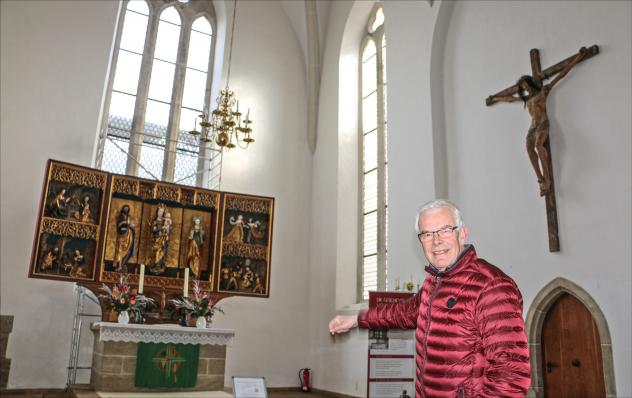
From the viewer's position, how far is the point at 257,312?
40.7 ft

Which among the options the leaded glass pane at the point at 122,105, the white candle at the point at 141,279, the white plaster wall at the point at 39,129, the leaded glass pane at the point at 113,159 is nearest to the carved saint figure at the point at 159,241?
the white candle at the point at 141,279

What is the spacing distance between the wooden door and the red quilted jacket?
5.27 metres

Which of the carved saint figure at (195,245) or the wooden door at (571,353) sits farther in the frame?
the carved saint figure at (195,245)

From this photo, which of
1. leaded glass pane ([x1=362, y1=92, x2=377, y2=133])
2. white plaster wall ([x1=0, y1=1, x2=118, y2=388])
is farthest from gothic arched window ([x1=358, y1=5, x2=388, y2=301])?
white plaster wall ([x1=0, y1=1, x2=118, y2=388])

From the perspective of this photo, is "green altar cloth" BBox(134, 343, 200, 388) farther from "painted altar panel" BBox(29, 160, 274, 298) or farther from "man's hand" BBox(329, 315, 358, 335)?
"man's hand" BBox(329, 315, 358, 335)

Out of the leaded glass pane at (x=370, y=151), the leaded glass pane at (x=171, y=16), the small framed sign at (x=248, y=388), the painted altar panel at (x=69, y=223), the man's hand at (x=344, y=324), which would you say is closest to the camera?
the man's hand at (x=344, y=324)

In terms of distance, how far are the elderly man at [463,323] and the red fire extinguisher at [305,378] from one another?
10.2 metres

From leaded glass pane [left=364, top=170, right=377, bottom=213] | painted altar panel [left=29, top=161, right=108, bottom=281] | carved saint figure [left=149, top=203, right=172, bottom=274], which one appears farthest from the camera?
leaded glass pane [left=364, top=170, right=377, bottom=213]

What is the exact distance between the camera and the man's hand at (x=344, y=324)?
10.2ft

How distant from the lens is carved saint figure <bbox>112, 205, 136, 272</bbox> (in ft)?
30.7

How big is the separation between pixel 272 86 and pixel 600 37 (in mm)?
8206

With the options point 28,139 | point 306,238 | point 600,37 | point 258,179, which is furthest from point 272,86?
point 600,37

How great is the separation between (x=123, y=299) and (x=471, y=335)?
7.20 meters

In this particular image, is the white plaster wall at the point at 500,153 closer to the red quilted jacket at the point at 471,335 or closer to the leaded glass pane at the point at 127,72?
the red quilted jacket at the point at 471,335
